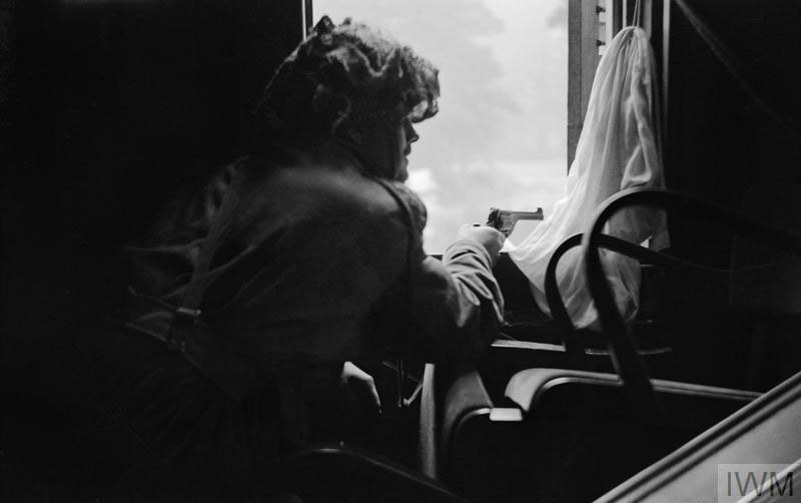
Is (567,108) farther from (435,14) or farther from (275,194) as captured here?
(275,194)

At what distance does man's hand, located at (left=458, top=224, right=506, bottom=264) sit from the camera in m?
0.92

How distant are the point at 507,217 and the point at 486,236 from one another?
1.8 inches

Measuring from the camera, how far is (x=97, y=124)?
820 mm

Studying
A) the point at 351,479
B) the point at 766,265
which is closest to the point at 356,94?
the point at 351,479

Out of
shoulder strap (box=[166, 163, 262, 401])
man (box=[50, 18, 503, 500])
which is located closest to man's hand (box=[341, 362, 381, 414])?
man (box=[50, 18, 503, 500])

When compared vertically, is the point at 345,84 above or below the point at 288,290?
above

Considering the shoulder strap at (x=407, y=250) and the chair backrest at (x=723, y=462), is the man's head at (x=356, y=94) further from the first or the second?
the chair backrest at (x=723, y=462)

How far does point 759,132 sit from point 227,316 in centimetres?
87

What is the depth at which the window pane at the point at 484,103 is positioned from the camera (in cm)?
89

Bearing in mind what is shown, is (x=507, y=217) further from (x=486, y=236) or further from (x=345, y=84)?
(x=345, y=84)

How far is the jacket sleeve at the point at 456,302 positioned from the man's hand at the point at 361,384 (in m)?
0.09

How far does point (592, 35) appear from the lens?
3.23 feet

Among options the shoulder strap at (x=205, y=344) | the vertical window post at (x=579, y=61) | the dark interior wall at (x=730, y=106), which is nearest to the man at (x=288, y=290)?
the shoulder strap at (x=205, y=344)

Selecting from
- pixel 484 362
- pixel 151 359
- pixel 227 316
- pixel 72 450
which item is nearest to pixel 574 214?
pixel 484 362
